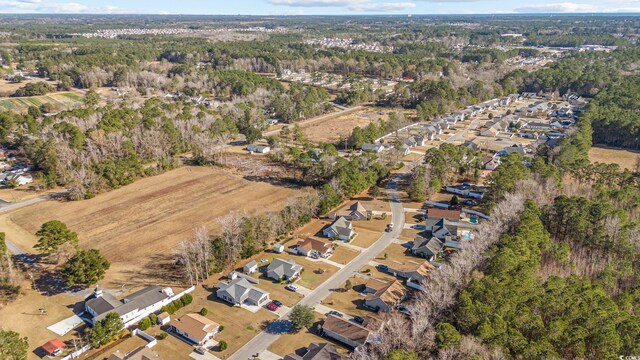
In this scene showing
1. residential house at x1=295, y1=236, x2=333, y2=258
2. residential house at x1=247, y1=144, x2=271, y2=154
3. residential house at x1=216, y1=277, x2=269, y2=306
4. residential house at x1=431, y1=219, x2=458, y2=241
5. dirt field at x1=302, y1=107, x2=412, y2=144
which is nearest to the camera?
residential house at x1=216, y1=277, x2=269, y2=306

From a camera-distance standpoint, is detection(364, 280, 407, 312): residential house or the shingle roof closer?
detection(364, 280, 407, 312): residential house

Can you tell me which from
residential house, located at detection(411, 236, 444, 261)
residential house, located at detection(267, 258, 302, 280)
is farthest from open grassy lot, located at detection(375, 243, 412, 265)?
residential house, located at detection(267, 258, 302, 280)

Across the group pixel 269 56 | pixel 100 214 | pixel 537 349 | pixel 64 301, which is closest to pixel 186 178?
pixel 100 214

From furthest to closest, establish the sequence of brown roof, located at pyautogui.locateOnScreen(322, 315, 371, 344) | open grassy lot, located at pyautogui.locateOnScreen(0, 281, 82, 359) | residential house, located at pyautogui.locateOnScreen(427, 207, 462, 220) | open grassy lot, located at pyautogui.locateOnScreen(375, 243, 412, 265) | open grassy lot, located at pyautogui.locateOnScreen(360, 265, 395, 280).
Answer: residential house, located at pyautogui.locateOnScreen(427, 207, 462, 220) < open grassy lot, located at pyautogui.locateOnScreen(375, 243, 412, 265) < open grassy lot, located at pyautogui.locateOnScreen(360, 265, 395, 280) < open grassy lot, located at pyautogui.locateOnScreen(0, 281, 82, 359) < brown roof, located at pyautogui.locateOnScreen(322, 315, 371, 344)

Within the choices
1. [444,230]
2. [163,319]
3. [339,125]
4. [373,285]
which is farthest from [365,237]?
[339,125]

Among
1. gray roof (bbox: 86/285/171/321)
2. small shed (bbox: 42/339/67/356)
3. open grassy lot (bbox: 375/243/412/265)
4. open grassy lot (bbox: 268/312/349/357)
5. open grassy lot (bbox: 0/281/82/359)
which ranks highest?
gray roof (bbox: 86/285/171/321)

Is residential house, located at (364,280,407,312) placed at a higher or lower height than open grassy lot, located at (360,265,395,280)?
higher

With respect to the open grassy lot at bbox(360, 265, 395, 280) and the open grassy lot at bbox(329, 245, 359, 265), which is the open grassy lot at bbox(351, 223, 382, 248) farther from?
the open grassy lot at bbox(360, 265, 395, 280)
